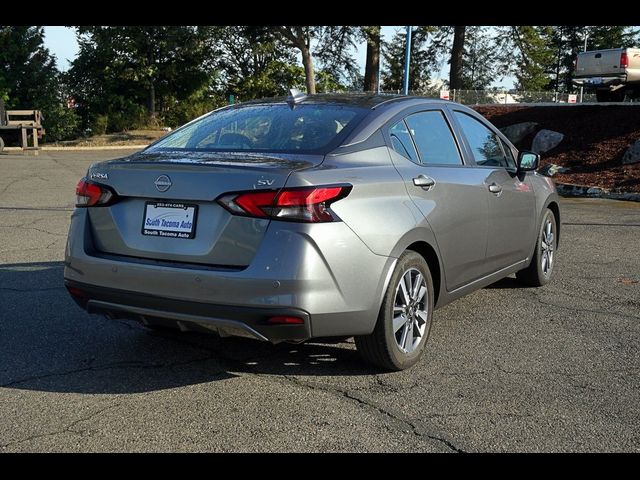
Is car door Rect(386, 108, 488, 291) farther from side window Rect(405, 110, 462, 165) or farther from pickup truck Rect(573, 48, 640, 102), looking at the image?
pickup truck Rect(573, 48, 640, 102)

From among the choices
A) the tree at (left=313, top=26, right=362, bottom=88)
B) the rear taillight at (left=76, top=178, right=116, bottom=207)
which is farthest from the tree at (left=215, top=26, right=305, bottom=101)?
the rear taillight at (left=76, top=178, right=116, bottom=207)

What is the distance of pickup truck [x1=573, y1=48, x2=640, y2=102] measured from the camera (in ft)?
85.0

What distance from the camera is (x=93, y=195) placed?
4199mm

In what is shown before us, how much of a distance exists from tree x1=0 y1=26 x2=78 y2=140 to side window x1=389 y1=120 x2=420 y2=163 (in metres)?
31.2

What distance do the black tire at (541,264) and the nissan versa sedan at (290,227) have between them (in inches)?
58.9

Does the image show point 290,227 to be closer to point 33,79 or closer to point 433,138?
point 433,138

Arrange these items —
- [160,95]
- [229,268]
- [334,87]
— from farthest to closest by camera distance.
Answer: [334,87]
[160,95]
[229,268]

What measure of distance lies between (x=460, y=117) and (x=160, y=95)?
112 ft

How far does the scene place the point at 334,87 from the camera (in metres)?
42.2

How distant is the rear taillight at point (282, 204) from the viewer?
3.67 m

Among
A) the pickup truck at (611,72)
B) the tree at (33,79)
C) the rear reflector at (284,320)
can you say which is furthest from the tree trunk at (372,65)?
the rear reflector at (284,320)
